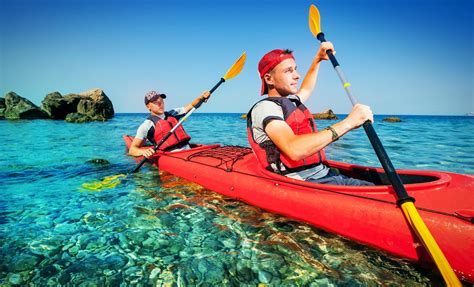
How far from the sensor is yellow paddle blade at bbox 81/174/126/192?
16.7 ft

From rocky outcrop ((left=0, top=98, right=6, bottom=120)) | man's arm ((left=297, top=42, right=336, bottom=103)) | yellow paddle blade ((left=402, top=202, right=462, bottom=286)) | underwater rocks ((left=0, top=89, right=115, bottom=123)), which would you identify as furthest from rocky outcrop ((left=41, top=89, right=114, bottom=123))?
yellow paddle blade ((left=402, top=202, right=462, bottom=286))

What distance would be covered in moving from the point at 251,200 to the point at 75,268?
220 centimetres

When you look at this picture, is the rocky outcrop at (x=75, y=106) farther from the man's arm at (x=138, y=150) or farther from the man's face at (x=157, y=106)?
the man's arm at (x=138, y=150)

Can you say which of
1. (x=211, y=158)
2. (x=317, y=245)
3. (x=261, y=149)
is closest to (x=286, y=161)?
(x=261, y=149)

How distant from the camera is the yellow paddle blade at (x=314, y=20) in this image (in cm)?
514

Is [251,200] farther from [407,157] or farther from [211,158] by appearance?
[407,157]

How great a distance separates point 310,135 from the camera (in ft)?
8.54

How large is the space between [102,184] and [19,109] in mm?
38332

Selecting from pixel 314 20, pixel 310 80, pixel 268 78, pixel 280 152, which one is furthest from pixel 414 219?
pixel 314 20

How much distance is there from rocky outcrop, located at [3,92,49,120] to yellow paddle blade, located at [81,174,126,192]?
37.3 meters

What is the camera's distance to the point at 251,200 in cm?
379

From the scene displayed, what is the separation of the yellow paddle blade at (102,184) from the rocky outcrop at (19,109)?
122 feet

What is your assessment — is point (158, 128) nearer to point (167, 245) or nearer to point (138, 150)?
point (138, 150)

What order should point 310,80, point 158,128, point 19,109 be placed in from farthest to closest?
point 19,109
point 158,128
point 310,80
